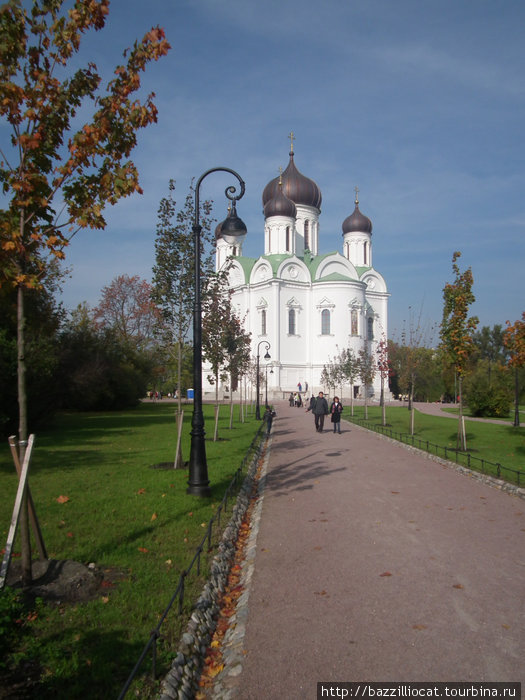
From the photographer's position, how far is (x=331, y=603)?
5238 millimetres

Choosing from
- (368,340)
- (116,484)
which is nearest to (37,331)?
(116,484)

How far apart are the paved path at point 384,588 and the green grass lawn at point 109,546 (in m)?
0.85

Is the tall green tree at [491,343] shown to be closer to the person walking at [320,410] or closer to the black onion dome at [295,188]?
the black onion dome at [295,188]

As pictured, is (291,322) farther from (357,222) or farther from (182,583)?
(182,583)

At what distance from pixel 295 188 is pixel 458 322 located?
5134 cm

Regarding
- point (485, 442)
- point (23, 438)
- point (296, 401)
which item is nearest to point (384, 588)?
point (23, 438)

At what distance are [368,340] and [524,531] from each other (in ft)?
187

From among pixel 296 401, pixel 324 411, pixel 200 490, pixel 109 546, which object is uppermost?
pixel 296 401

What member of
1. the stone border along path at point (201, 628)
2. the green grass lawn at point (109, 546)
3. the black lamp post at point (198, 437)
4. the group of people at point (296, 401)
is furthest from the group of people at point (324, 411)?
the group of people at point (296, 401)

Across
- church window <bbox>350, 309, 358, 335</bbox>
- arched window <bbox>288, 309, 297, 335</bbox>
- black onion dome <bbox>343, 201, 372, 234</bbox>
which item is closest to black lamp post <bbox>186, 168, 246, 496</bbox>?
arched window <bbox>288, 309, 297, 335</bbox>

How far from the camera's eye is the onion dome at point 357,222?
68062 millimetres

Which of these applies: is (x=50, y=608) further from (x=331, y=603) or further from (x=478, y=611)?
(x=478, y=611)

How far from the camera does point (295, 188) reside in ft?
213

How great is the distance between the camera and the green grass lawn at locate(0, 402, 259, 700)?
3.87 meters
